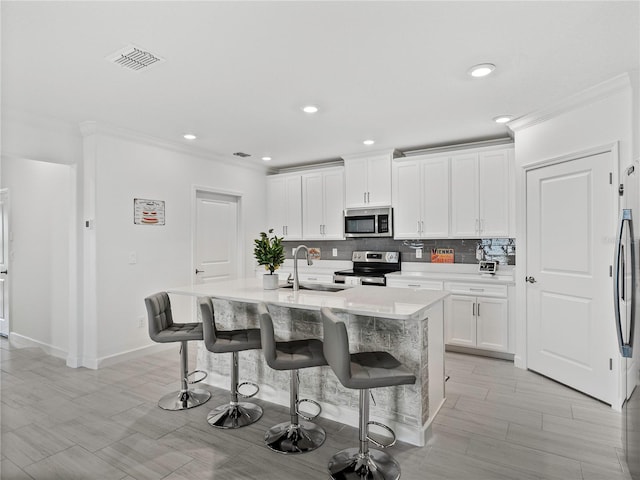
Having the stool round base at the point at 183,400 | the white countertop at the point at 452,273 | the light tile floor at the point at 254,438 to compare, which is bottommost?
the light tile floor at the point at 254,438

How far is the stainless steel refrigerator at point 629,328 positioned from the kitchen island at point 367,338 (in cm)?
105

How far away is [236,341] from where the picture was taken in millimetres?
2684

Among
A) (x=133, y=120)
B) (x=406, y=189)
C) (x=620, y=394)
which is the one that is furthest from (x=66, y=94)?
(x=620, y=394)

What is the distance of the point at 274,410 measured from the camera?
2.99 meters

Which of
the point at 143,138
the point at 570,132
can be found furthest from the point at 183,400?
the point at 570,132

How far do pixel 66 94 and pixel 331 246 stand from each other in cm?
400

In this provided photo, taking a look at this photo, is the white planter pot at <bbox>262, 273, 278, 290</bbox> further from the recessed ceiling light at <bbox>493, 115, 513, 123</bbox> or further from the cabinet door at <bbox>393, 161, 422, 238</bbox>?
the recessed ceiling light at <bbox>493, 115, 513, 123</bbox>

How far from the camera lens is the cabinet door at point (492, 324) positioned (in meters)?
4.09

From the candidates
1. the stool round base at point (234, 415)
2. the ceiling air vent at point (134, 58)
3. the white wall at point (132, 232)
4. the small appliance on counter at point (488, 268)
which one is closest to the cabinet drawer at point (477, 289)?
the small appliance on counter at point (488, 268)

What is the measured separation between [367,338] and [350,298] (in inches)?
12.1

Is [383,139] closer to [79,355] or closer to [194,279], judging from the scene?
[194,279]

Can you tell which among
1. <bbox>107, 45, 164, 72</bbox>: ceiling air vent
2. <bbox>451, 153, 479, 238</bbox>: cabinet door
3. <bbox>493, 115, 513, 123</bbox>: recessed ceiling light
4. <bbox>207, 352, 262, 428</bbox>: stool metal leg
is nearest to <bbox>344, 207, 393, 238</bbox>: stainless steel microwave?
<bbox>451, 153, 479, 238</bbox>: cabinet door

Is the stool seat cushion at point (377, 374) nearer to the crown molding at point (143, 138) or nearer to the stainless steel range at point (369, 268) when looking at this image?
the stainless steel range at point (369, 268)

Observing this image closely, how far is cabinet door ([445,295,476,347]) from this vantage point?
4266 millimetres
